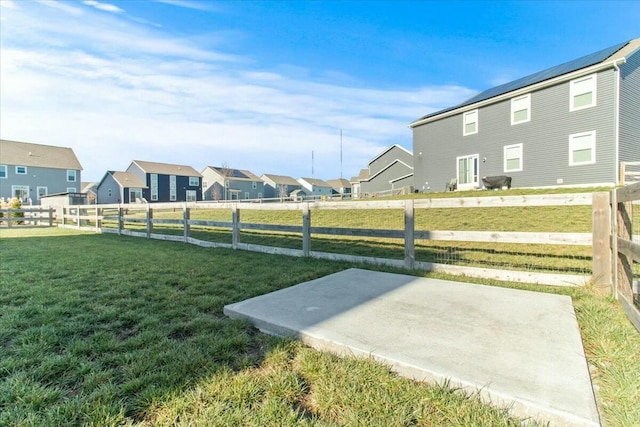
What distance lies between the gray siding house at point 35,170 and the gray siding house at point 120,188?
279cm

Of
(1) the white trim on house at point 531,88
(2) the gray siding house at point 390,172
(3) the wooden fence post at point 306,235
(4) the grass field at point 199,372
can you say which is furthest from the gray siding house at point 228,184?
(4) the grass field at point 199,372

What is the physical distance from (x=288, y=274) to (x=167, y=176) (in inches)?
1595

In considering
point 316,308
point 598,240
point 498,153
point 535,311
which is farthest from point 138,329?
point 498,153

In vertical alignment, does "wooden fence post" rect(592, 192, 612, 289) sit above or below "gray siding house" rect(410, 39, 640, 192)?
below

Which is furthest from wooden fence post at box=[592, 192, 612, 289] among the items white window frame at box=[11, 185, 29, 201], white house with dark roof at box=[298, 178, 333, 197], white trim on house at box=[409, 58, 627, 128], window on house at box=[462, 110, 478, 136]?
white house with dark roof at box=[298, 178, 333, 197]

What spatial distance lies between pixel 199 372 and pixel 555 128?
56.1ft

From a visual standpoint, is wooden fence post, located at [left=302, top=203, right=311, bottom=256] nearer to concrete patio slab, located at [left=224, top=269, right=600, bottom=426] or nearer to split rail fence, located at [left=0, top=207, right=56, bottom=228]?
concrete patio slab, located at [left=224, top=269, right=600, bottom=426]

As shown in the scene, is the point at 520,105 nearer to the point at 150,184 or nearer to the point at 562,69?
the point at 562,69

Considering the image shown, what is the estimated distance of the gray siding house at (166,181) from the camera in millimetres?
37844

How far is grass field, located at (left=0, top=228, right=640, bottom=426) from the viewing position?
4.90 ft

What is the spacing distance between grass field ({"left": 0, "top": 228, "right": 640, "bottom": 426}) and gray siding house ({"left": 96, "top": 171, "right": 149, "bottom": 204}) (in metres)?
36.4

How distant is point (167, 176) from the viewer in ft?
130

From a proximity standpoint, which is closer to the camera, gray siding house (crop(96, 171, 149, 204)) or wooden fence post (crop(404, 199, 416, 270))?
wooden fence post (crop(404, 199, 416, 270))

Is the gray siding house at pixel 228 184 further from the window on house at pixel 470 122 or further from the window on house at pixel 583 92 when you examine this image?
the window on house at pixel 583 92
